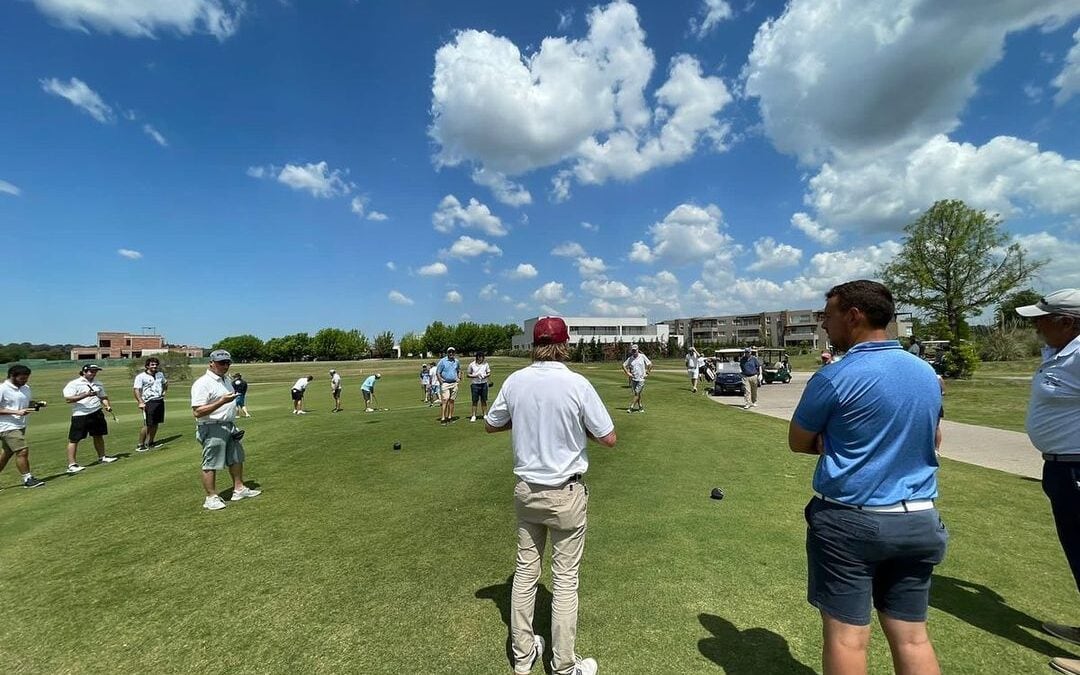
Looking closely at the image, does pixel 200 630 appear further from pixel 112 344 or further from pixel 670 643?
pixel 112 344

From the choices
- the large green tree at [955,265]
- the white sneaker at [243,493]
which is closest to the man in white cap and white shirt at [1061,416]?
the white sneaker at [243,493]

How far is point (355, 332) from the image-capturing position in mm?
147750

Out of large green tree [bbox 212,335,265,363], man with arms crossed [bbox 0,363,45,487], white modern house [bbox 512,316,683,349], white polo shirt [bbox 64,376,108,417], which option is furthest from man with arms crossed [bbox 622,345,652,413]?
large green tree [bbox 212,335,265,363]

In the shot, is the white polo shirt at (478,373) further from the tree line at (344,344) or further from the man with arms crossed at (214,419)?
the tree line at (344,344)

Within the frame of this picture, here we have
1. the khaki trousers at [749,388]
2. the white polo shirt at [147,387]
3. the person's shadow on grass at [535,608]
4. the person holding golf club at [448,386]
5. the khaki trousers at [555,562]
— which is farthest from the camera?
the khaki trousers at [749,388]

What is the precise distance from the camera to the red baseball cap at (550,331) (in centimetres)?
346

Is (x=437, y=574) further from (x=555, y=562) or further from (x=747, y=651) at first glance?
(x=747, y=651)

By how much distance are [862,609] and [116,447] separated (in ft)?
58.8

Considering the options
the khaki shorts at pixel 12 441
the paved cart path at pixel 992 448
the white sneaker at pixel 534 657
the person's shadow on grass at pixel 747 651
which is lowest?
the paved cart path at pixel 992 448

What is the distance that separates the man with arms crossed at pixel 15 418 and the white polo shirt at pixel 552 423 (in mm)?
11282

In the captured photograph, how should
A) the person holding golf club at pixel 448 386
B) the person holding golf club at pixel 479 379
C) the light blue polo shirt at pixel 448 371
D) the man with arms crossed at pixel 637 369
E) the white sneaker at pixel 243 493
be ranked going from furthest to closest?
the man with arms crossed at pixel 637 369 → the person holding golf club at pixel 479 379 → the light blue polo shirt at pixel 448 371 → the person holding golf club at pixel 448 386 → the white sneaker at pixel 243 493

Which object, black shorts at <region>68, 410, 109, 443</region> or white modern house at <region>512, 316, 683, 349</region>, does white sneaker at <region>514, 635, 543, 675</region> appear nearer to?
black shorts at <region>68, 410, 109, 443</region>

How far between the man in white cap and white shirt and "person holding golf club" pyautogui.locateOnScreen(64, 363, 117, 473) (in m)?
15.1

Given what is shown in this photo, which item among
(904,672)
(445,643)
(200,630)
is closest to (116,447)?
(200,630)
